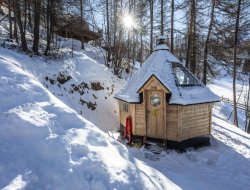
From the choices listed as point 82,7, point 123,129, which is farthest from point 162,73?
point 82,7

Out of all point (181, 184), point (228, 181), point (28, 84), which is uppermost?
point (28, 84)

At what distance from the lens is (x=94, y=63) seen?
18062 mm

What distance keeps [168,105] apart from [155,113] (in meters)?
0.70

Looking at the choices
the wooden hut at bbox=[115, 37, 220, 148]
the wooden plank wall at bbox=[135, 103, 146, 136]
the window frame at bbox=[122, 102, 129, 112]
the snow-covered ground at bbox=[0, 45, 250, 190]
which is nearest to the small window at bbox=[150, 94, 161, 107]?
→ the wooden hut at bbox=[115, 37, 220, 148]

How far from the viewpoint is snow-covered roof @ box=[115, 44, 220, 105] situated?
1047 centimetres

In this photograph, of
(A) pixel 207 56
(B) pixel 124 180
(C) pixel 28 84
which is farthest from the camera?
(A) pixel 207 56

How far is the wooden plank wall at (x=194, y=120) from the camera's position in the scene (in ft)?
34.4

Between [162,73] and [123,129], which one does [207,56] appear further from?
[123,129]

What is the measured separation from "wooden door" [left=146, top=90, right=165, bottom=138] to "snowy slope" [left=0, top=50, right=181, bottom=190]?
4833 millimetres

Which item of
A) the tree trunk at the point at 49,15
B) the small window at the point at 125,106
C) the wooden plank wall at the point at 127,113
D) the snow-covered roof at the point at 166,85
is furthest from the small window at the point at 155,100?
the tree trunk at the point at 49,15

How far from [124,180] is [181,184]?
263 centimetres

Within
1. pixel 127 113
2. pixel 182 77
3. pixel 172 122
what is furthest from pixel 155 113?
pixel 182 77

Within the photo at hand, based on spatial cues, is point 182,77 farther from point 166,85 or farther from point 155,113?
point 155,113

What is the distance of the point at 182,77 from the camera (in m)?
11.5
